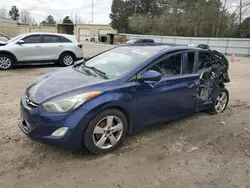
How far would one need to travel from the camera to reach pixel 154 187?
2.67 meters

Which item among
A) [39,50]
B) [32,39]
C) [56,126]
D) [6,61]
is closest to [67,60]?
[39,50]

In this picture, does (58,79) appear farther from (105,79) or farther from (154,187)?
(154,187)

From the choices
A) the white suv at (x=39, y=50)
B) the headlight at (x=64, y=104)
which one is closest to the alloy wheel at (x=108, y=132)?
the headlight at (x=64, y=104)

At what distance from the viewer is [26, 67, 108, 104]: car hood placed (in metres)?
3.08

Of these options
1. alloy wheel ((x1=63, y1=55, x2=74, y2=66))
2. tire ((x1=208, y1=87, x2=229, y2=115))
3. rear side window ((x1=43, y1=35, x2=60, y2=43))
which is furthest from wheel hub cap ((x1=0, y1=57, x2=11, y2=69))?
tire ((x1=208, y1=87, x2=229, y2=115))

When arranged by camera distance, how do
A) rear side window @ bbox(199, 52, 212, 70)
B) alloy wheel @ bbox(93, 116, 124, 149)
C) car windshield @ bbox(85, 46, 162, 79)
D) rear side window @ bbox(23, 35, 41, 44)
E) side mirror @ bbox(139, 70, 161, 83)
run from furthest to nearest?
rear side window @ bbox(23, 35, 41, 44) < rear side window @ bbox(199, 52, 212, 70) < car windshield @ bbox(85, 46, 162, 79) < side mirror @ bbox(139, 70, 161, 83) < alloy wheel @ bbox(93, 116, 124, 149)

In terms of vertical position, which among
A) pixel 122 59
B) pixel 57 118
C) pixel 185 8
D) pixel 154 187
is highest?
pixel 185 8

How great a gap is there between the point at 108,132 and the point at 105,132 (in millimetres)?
49

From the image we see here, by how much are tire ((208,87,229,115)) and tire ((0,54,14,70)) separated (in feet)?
25.5

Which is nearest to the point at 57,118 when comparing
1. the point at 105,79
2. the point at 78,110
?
the point at 78,110

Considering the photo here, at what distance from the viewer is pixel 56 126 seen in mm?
2912

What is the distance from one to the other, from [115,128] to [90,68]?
49.7 inches

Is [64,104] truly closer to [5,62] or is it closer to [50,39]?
[5,62]

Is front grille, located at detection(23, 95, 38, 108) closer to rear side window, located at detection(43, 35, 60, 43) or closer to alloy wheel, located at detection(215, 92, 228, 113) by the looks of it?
alloy wheel, located at detection(215, 92, 228, 113)
